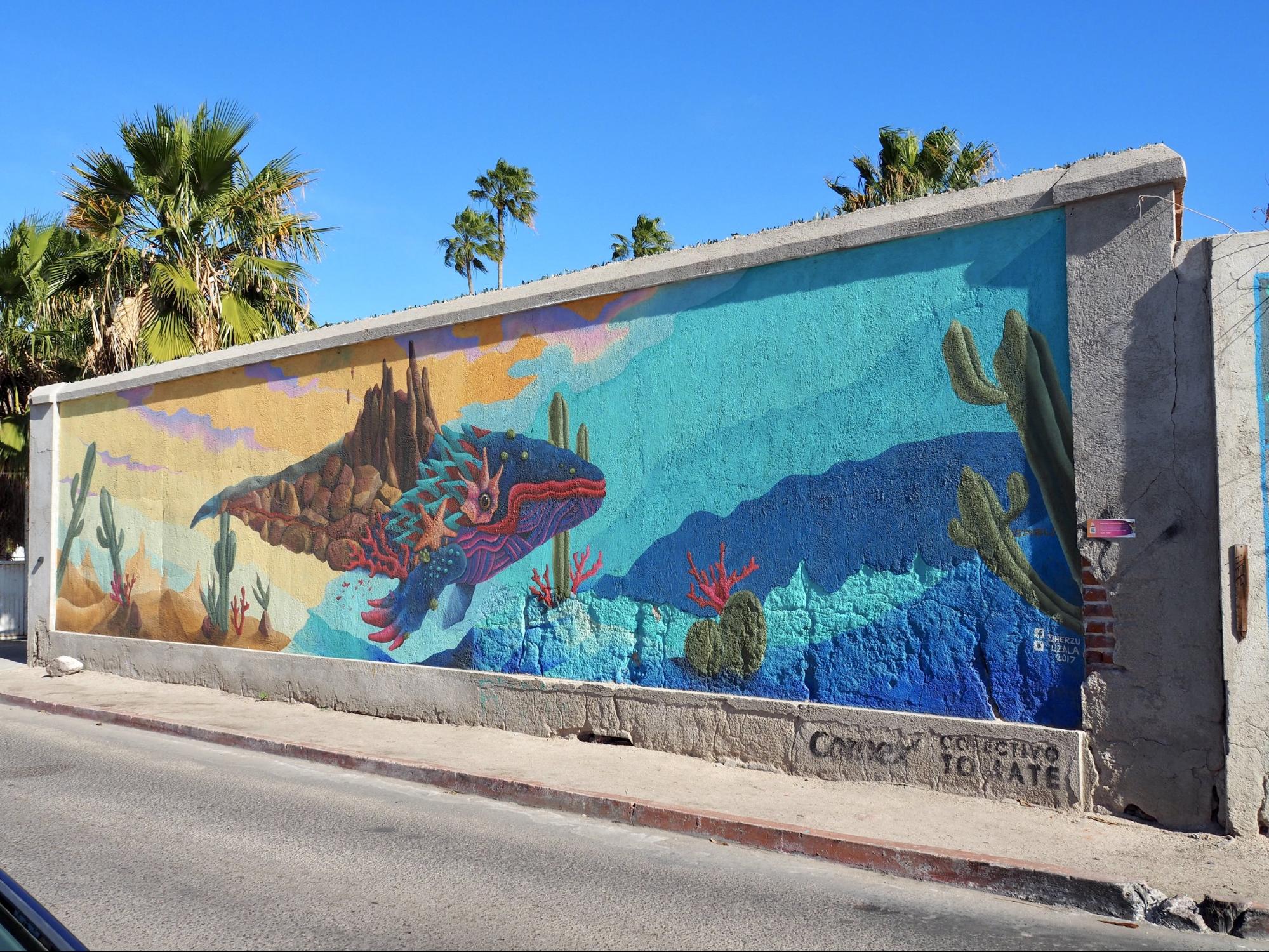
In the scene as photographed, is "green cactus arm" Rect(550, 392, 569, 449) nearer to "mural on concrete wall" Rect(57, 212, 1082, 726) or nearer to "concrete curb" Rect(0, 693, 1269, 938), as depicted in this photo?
"mural on concrete wall" Rect(57, 212, 1082, 726)

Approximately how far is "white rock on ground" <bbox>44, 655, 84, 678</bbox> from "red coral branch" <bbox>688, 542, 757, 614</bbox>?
390 inches

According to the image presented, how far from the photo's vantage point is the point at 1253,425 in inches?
241

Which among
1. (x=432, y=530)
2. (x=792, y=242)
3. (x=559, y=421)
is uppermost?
(x=792, y=242)

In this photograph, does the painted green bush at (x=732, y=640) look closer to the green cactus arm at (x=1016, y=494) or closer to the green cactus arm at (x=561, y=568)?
the green cactus arm at (x=561, y=568)

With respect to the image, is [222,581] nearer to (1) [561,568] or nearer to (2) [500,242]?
(1) [561,568]

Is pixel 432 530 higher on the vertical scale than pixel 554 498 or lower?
lower

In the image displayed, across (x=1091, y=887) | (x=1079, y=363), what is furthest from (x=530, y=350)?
(x=1091, y=887)

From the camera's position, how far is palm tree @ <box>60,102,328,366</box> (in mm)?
15195

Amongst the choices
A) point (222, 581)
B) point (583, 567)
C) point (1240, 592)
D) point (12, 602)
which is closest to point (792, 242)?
point (583, 567)

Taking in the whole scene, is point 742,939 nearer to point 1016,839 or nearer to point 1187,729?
point 1016,839

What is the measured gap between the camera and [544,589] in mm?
9406

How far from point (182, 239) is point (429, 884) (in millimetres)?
12811

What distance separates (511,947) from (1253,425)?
501 cm

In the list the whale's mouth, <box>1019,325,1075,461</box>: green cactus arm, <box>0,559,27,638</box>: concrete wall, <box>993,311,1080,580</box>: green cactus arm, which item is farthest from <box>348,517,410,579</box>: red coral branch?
<box>0,559,27,638</box>: concrete wall
